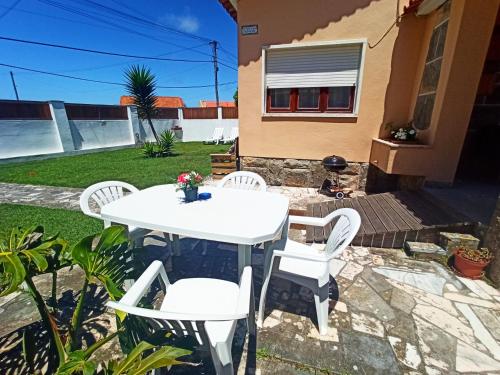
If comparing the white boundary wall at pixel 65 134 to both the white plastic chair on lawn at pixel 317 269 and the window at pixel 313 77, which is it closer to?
the window at pixel 313 77

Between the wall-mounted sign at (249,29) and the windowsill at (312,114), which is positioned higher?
the wall-mounted sign at (249,29)

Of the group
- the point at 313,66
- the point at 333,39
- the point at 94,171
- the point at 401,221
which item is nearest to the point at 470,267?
the point at 401,221

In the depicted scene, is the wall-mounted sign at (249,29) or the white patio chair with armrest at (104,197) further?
the wall-mounted sign at (249,29)

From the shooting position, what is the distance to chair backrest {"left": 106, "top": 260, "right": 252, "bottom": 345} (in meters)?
1.06

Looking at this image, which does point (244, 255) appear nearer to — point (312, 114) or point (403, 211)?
point (403, 211)

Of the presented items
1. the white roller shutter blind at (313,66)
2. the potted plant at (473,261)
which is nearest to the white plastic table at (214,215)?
the potted plant at (473,261)

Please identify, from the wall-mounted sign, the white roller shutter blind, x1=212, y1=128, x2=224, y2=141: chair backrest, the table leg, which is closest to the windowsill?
the white roller shutter blind

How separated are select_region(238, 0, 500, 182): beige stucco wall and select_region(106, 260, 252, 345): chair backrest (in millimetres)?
3865

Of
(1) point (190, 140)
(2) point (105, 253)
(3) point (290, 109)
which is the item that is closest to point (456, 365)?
(2) point (105, 253)

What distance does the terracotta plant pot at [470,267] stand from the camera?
8.05 feet

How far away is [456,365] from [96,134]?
1442cm

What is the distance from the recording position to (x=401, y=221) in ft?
10.6

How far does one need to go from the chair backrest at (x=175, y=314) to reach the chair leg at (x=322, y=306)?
0.70 m

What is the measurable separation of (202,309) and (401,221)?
299 cm
